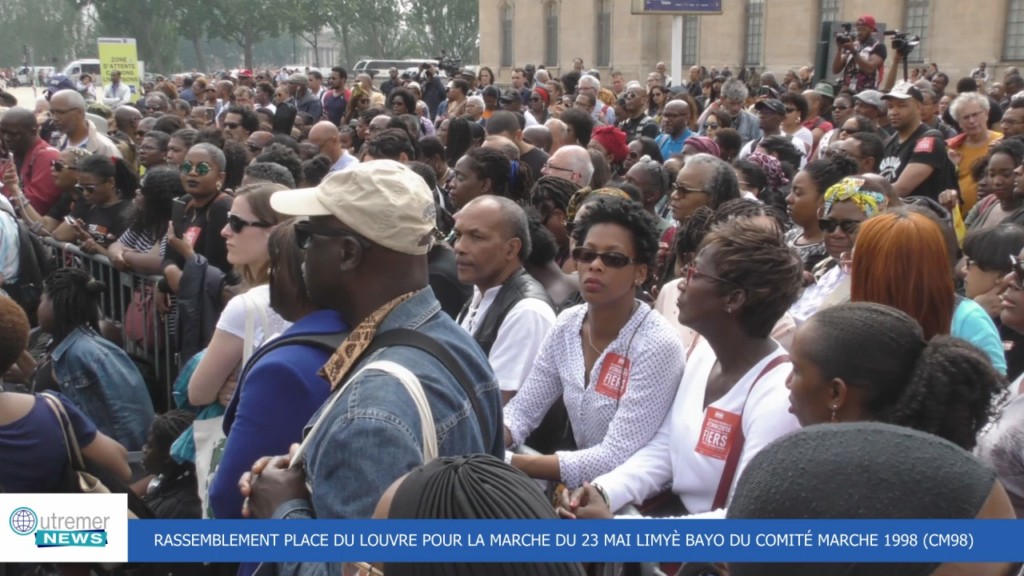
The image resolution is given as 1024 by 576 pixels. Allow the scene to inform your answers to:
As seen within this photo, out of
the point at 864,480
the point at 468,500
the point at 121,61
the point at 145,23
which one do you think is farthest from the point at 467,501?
the point at 145,23

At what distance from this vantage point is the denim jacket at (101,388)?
5.04 m

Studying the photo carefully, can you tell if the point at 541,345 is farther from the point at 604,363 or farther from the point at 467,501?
the point at 467,501

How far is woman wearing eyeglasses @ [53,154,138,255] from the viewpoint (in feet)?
23.6

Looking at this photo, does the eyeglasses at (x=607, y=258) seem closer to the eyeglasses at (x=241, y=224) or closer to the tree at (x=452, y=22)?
the eyeglasses at (x=241, y=224)

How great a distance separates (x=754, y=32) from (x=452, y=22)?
38.6 m

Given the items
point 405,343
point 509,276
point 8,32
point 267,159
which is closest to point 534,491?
point 405,343

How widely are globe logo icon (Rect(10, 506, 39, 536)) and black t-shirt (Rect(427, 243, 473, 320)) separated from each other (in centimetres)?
225

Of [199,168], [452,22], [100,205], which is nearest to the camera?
[199,168]

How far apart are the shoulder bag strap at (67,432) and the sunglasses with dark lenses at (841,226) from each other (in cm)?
326

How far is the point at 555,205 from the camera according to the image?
18.5 ft

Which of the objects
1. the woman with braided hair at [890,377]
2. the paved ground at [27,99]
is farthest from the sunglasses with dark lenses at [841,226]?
the paved ground at [27,99]


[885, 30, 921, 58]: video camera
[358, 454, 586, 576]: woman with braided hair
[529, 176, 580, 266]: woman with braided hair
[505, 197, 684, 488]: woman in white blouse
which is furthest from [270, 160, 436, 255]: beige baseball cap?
[885, 30, 921, 58]: video camera

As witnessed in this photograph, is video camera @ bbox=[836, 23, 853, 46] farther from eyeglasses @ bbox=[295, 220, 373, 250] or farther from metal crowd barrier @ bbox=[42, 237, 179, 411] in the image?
eyeglasses @ bbox=[295, 220, 373, 250]

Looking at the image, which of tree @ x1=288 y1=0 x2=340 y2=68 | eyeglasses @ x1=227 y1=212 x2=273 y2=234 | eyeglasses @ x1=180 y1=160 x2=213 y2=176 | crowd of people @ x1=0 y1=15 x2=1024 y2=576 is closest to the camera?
crowd of people @ x1=0 y1=15 x2=1024 y2=576
